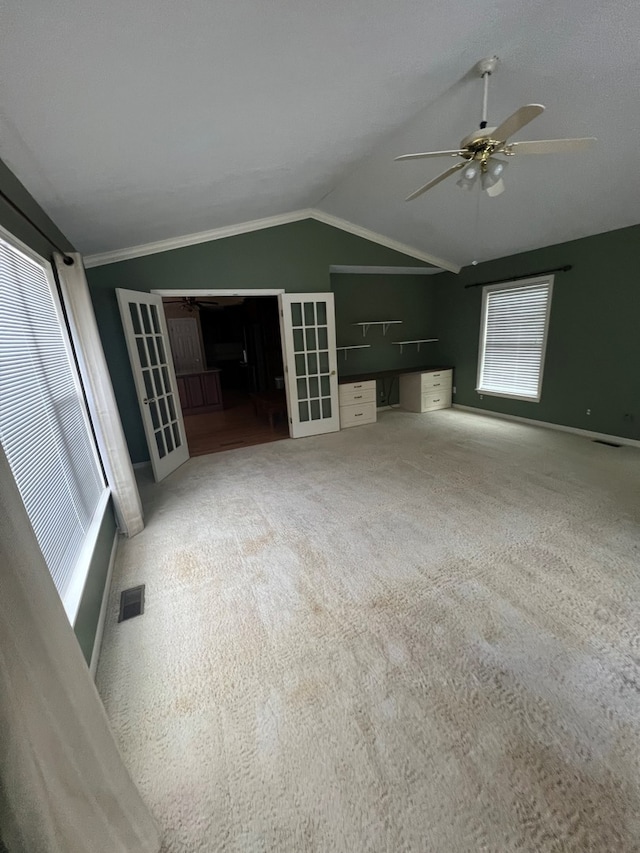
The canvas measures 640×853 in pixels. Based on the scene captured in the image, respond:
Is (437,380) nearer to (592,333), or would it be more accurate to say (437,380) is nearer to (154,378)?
(592,333)

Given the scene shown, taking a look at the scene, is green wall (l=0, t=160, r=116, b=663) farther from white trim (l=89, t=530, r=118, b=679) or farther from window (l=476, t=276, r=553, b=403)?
window (l=476, t=276, r=553, b=403)

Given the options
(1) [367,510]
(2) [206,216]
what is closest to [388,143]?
(2) [206,216]

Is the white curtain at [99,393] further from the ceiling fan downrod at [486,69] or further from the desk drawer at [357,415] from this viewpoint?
the desk drawer at [357,415]

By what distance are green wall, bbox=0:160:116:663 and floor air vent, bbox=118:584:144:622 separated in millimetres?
129

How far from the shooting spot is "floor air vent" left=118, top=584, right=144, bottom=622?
1.86 m

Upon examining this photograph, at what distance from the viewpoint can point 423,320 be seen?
6.14 m

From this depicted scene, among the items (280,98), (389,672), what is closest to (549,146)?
(280,98)

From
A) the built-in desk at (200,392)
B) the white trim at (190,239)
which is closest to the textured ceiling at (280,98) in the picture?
the white trim at (190,239)

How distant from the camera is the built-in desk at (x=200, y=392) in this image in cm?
667

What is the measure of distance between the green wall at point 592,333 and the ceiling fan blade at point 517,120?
3.00 metres

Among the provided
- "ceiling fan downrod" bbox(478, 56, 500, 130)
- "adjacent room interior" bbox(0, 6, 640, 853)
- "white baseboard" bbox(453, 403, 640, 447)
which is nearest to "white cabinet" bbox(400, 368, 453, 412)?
"white baseboard" bbox(453, 403, 640, 447)

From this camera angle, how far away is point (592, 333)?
398 centimetres

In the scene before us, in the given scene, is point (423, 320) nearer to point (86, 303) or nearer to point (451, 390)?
point (451, 390)

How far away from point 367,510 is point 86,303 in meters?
2.62
